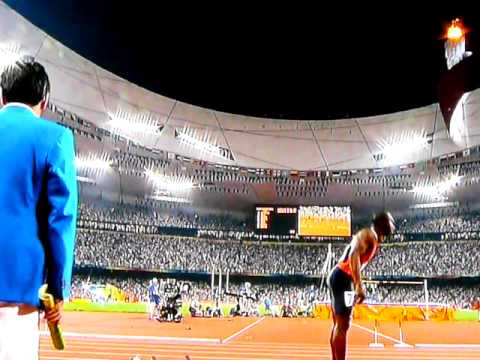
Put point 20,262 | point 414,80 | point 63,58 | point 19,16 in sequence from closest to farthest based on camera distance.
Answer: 1. point 20,262
2. point 19,16
3. point 63,58
4. point 414,80

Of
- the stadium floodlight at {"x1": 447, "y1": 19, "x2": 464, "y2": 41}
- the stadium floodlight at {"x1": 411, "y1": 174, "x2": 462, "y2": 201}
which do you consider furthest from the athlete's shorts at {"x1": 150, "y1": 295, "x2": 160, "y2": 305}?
the stadium floodlight at {"x1": 411, "y1": 174, "x2": 462, "y2": 201}

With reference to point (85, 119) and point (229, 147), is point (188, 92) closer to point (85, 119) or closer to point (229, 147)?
point (229, 147)

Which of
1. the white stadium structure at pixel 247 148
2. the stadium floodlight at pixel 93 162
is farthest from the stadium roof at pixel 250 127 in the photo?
the stadium floodlight at pixel 93 162

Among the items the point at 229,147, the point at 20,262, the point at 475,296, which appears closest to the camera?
the point at 20,262

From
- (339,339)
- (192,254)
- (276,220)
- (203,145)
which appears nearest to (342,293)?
(339,339)

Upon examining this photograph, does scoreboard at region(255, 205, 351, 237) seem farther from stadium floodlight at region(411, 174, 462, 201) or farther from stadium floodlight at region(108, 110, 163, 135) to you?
stadium floodlight at region(108, 110, 163, 135)

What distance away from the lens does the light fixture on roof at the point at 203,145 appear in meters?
26.6

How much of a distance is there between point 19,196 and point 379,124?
27344 mm

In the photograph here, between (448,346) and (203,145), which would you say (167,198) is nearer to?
(203,145)

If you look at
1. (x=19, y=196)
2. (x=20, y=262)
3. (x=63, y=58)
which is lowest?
(x=20, y=262)

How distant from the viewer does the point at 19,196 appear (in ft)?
5.65

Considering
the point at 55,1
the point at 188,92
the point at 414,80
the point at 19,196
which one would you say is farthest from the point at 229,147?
the point at 19,196

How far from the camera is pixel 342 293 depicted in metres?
5.30

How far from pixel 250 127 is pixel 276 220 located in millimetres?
5681
